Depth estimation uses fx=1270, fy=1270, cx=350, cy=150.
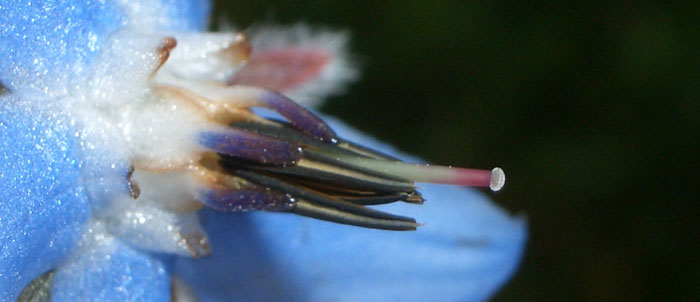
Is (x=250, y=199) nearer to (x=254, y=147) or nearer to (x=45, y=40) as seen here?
(x=254, y=147)

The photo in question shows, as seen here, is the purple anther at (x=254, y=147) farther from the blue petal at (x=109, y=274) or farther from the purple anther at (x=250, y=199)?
the blue petal at (x=109, y=274)

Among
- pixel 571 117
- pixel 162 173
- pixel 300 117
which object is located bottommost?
pixel 162 173

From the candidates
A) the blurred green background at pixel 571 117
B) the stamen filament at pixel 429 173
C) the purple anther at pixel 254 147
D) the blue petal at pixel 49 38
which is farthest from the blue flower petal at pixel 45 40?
the blurred green background at pixel 571 117

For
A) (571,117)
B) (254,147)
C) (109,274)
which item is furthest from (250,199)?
(571,117)

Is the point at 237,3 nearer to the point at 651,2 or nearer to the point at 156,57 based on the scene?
the point at 651,2

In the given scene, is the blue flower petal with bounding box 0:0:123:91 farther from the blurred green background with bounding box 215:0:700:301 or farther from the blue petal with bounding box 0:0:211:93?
the blurred green background with bounding box 215:0:700:301

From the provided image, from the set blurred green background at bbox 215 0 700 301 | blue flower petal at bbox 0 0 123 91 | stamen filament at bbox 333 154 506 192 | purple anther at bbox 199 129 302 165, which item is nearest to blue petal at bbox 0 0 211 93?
blue flower petal at bbox 0 0 123 91
